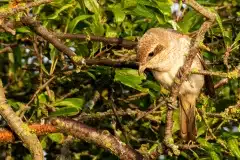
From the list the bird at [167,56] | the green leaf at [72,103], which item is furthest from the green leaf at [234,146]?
the green leaf at [72,103]

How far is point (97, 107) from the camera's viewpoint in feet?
16.1

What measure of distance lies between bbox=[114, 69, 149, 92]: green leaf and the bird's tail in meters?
0.50

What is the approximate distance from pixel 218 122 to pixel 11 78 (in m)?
1.90

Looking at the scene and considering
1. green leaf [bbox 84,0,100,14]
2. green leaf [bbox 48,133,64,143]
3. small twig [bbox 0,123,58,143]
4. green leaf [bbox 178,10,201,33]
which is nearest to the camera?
small twig [bbox 0,123,58,143]

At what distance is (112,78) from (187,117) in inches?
28.0

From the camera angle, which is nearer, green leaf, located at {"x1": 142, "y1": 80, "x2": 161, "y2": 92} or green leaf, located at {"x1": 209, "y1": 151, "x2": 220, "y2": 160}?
green leaf, located at {"x1": 209, "y1": 151, "x2": 220, "y2": 160}

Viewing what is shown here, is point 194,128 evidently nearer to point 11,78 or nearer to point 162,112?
point 162,112

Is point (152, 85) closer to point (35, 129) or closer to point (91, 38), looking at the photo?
point (91, 38)

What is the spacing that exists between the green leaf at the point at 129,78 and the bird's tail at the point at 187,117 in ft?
1.66

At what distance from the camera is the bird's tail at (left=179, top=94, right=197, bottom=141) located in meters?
4.08

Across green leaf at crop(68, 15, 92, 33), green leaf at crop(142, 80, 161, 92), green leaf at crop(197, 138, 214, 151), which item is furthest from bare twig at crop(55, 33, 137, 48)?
green leaf at crop(197, 138, 214, 151)

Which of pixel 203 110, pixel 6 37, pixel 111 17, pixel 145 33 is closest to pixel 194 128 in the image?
pixel 203 110

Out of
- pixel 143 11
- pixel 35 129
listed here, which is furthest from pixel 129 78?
pixel 35 129

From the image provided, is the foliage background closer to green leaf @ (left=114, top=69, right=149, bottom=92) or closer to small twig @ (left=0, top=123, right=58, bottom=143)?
green leaf @ (left=114, top=69, right=149, bottom=92)
